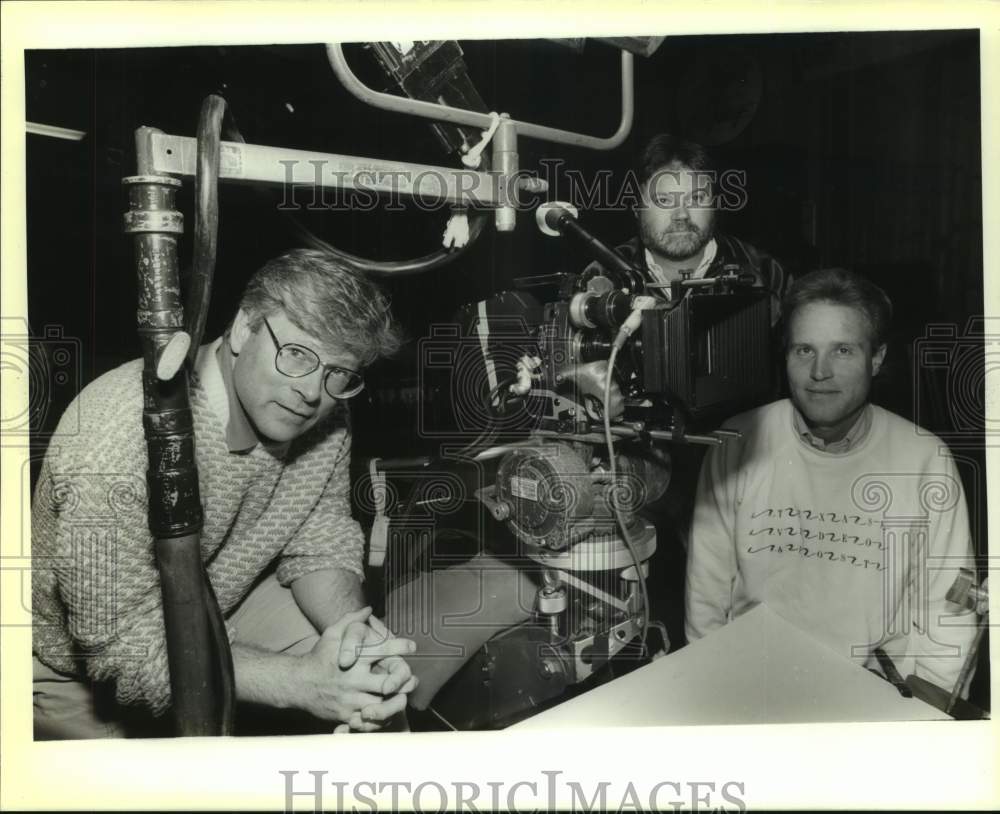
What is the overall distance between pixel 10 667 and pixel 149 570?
1.05 ft

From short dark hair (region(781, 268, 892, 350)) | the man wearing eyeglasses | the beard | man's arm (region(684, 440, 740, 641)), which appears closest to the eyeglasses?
the man wearing eyeglasses

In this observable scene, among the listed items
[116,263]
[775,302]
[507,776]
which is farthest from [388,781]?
[775,302]

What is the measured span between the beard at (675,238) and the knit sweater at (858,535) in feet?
1.13

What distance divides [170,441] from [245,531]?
0.91 feet

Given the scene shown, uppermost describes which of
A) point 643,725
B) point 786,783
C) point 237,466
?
point 237,466

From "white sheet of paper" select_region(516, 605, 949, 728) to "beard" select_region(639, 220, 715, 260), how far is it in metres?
0.72

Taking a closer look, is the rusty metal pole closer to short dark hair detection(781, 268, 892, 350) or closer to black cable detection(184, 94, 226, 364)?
black cable detection(184, 94, 226, 364)

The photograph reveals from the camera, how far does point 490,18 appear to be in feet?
3.89

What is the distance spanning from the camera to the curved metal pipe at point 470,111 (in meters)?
1.12

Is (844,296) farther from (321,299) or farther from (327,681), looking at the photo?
(327,681)

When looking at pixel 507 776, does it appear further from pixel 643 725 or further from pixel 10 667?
pixel 10 667

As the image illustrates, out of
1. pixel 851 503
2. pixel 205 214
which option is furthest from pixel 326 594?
pixel 851 503

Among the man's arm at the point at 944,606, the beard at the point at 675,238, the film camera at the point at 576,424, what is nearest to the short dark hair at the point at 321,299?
the film camera at the point at 576,424

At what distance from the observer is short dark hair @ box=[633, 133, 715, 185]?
130 centimetres
